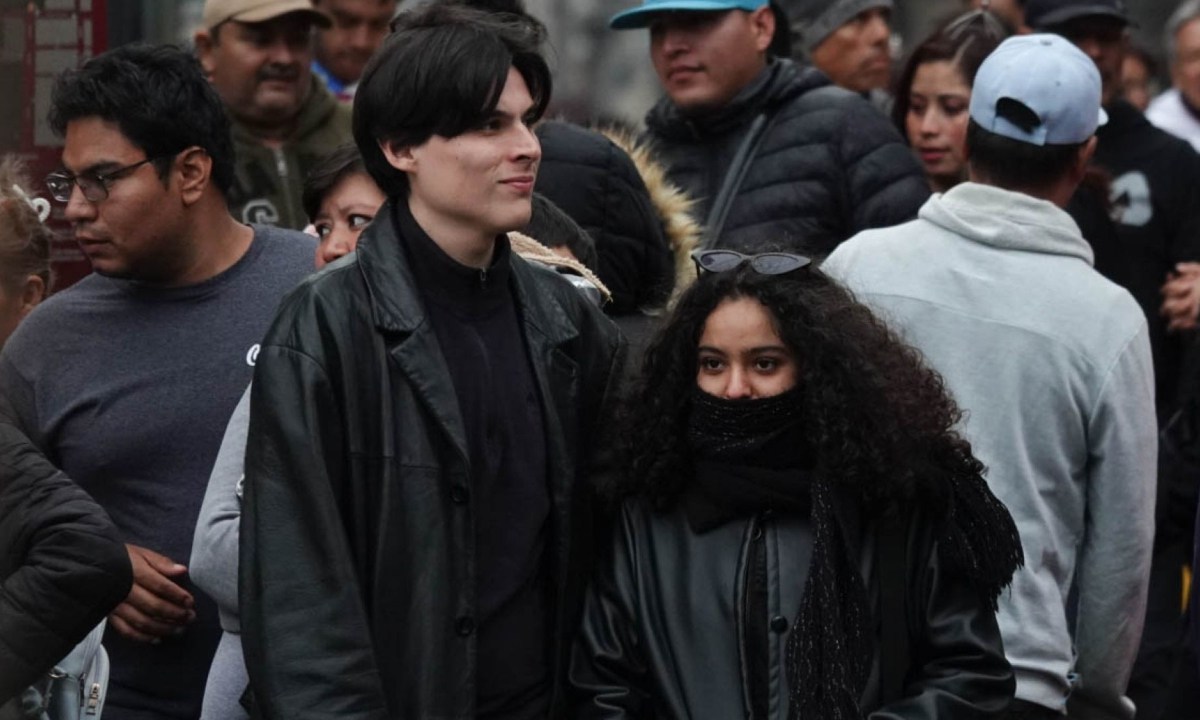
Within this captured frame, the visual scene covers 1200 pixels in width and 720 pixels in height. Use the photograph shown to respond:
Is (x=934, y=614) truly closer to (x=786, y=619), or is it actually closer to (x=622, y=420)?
(x=786, y=619)

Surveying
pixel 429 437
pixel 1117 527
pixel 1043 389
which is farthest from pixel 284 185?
pixel 429 437

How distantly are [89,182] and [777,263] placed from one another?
1605 mm

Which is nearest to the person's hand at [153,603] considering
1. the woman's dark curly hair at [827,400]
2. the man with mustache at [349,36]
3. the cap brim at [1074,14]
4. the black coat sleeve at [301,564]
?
the black coat sleeve at [301,564]

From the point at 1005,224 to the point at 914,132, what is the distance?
2.04 metres

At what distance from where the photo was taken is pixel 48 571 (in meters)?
4.07

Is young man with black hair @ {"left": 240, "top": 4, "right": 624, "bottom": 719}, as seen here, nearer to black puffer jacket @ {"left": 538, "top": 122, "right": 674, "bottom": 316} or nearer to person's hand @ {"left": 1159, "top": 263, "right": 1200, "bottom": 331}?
black puffer jacket @ {"left": 538, "top": 122, "right": 674, "bottom": 316}

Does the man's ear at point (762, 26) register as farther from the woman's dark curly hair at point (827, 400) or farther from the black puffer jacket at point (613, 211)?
the woman's dark curly hair at point (827, 400)

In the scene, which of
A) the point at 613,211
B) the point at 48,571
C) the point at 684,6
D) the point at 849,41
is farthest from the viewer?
the point at 849,41

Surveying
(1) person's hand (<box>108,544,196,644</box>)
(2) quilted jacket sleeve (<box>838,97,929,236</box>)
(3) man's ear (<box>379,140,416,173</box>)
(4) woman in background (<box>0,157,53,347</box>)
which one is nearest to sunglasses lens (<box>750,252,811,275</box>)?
(3) man's ear (<box>379,140,416,173</box>)

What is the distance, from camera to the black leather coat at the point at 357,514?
3707 mm

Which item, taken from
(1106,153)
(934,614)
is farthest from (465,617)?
(1106,153)

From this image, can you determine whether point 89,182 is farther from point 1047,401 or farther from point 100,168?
point 1047,401

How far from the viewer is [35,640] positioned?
13.4 feet

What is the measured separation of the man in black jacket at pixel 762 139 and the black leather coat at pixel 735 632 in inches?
82.9
